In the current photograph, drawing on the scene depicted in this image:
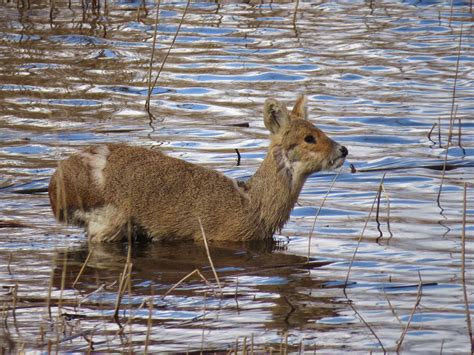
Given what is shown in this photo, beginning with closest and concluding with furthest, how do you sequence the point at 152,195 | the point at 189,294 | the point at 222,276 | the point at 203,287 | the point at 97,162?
the point at 189,294, the point at 203,287, the point at 222,276, the point at 97,162, the point at 152,195

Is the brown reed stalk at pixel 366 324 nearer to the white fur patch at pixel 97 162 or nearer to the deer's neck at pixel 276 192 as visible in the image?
the deer's neck at pixel 276 192

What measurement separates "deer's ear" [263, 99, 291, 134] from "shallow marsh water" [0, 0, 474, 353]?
2.70 ft

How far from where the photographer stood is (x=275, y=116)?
9.27 meters

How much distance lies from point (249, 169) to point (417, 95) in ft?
11.7

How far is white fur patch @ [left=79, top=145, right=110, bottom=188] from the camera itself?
880 centimetres

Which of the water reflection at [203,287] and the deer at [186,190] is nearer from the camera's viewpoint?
the water reflection at [203,287]

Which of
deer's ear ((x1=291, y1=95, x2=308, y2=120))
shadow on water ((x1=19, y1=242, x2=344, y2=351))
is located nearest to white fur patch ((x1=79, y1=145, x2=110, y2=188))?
shadow on water ((x1=19, y1=242, x2=344, y2=351))

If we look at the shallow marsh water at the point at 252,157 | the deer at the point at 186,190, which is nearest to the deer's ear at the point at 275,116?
the deer at the point at 186,190

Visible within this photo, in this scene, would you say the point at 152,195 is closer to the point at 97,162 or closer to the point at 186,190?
the point at 186,190

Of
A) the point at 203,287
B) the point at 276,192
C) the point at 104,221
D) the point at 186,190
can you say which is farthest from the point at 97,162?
the point at 203,287

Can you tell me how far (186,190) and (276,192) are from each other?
2.30 feet

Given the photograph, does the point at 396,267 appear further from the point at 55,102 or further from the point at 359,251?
the point at 55,102

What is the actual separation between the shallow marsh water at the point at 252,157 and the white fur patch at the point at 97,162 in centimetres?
52

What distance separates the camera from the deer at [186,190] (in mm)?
8836
